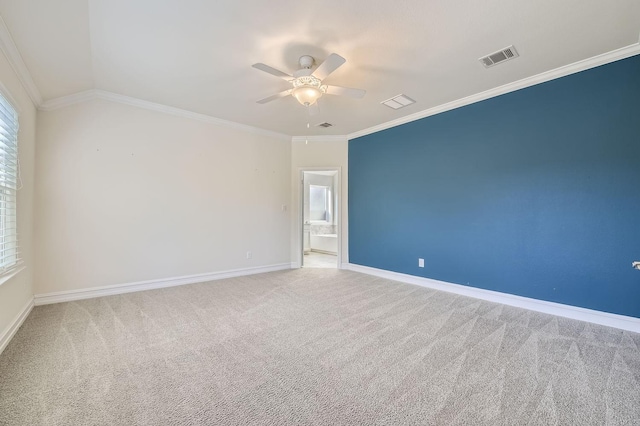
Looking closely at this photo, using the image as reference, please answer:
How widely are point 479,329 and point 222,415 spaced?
94.6 inches

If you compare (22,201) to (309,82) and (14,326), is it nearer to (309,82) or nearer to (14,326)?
(14,326)

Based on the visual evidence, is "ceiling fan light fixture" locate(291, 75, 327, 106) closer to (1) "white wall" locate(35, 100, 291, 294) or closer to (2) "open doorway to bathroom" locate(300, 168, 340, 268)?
(1) "white wall" locate(35, 100, 291, 294)

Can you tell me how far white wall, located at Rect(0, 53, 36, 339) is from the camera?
7.53 feet

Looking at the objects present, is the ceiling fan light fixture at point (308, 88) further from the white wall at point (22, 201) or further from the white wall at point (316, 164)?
the white wall at point (316, 164)

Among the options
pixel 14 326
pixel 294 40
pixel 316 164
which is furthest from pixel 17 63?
pixel 316 164

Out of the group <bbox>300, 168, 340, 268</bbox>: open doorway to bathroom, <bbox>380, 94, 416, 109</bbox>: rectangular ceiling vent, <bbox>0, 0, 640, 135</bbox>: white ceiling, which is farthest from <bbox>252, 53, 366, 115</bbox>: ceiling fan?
<bbox>300, 168, 340, 268</bbox>: open doorway to bathroom

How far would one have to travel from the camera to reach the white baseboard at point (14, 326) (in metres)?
2.20

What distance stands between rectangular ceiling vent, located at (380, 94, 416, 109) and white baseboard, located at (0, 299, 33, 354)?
4672mm

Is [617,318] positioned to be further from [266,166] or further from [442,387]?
[266,166]

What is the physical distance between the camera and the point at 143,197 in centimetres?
385

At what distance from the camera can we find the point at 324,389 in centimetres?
171

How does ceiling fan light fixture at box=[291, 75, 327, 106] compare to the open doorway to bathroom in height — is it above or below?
above

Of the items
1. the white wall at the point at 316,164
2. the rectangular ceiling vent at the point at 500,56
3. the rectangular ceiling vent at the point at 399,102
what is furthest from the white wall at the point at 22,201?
the rectangular ceiling vent at the point at 500,56

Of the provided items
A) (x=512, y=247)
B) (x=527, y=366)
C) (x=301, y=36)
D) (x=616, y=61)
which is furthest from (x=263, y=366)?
(x=616, y=61)
